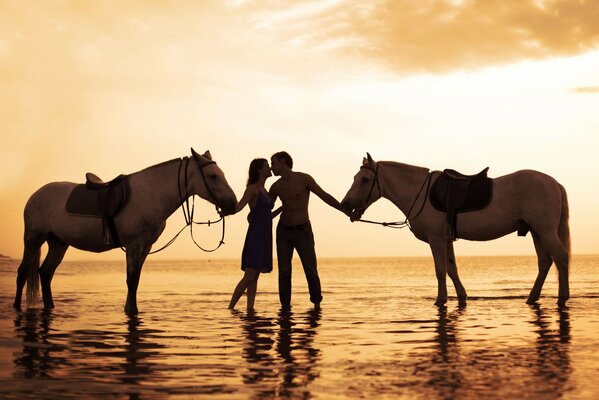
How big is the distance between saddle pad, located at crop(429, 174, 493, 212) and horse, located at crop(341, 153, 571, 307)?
0.30 ft

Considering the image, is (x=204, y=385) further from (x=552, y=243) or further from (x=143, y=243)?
(x=552, y=243)

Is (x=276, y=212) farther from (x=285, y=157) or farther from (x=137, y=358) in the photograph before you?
(x=137, y=358)

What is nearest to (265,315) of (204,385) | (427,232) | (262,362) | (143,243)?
(143,243)

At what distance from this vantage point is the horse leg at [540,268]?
14.1 metres

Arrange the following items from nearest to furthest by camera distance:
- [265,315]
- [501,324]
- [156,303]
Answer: [501,324]
[265,315]
[156,303]

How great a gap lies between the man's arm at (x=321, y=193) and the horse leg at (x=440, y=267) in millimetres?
1713

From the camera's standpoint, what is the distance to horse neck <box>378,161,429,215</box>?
14.2 meters

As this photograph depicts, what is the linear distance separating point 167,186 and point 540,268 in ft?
20.9

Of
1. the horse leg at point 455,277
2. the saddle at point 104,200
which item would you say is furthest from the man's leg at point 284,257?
the horse leg at point 455,277

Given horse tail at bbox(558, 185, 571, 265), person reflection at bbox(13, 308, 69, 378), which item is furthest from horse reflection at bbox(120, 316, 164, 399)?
horse tail at bbox(558, 185, 571, 265)

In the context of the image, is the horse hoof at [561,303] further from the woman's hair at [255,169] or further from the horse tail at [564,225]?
the woman's hair at [255,169]

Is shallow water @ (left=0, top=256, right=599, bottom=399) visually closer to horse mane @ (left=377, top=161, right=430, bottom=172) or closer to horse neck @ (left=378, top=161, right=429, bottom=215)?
horse neck @ (left=378, top=161, right=429, bottom=215)

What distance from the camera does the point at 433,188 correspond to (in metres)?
14.0

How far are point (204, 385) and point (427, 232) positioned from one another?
27.8 ft
